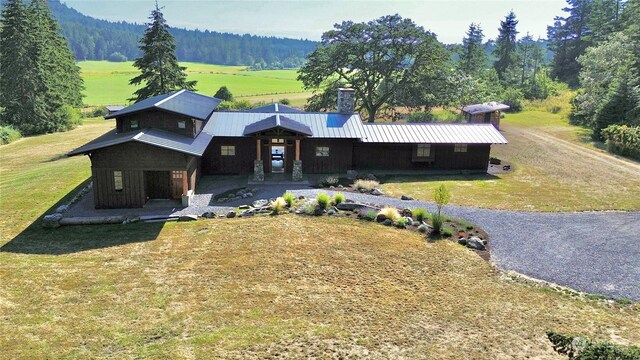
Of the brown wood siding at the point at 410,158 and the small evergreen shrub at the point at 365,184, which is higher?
the brown wood siding at the point at 410,158

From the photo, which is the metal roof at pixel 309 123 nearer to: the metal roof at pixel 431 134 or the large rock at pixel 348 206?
the metal roof at pixel 431 134

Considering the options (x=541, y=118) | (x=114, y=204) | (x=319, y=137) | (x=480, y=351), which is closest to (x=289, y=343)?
(x=480, y=351)

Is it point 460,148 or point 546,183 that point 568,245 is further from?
point 460,148

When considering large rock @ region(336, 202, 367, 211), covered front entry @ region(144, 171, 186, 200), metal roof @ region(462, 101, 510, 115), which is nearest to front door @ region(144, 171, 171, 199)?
covered front entry @ region(144, 171, 186, 200)

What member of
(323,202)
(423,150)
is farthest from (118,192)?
(423,150)

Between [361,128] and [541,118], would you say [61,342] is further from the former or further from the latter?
[541,118]

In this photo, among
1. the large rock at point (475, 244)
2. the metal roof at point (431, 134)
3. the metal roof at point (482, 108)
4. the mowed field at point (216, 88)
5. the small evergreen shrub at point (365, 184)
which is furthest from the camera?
the mowed field at point (216, 88)

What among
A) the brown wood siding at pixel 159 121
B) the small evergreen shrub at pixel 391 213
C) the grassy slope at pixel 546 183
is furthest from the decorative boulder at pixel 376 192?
the brown wood siding at pixel 159 121
